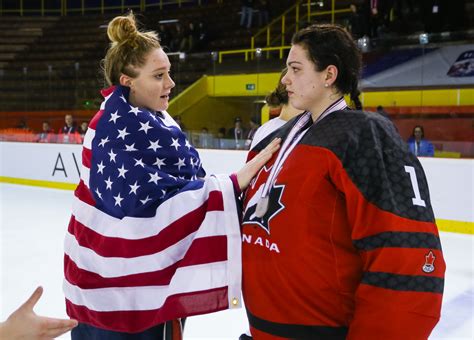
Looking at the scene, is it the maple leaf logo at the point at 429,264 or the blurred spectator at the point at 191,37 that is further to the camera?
the blurred spectator at the point at 191,37

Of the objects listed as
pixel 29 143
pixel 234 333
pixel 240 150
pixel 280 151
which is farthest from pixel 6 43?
pixel 280 151

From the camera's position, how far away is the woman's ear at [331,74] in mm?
1176

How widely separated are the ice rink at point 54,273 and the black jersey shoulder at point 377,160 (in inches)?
73.3

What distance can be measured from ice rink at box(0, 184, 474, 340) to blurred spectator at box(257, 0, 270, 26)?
366 inches

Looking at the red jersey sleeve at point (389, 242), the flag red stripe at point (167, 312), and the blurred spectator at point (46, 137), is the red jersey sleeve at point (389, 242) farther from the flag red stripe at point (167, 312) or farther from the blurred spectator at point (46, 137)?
the blurred spectator at point (46, 137)

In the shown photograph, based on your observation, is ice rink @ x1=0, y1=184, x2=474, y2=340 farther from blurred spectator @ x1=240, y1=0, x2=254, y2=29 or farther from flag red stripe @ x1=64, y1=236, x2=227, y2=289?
blurred spectator @ x1=240, y1=0, x2=254, y2=29

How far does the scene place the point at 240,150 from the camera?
704 centimetres

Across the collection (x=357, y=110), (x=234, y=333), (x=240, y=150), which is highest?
(x=357, y=110)

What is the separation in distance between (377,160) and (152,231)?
0.59 metres

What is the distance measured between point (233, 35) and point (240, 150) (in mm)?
8727

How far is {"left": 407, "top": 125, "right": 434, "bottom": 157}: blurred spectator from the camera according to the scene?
5.71 m

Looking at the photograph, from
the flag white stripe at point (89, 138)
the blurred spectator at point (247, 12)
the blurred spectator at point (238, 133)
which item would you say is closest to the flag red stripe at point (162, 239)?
the flag white stripe at point (89, 138)

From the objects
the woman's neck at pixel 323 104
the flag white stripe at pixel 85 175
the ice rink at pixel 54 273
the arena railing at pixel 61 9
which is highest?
the arena railing at pixel 61 9

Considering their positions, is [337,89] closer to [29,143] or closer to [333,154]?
[333,154]
